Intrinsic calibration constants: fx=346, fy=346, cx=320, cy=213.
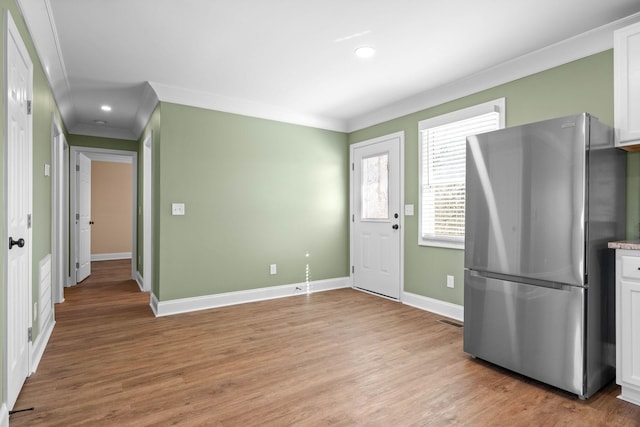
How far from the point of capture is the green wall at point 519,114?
8.38 feet

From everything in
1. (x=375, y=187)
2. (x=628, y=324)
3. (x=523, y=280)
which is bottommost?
(x=628, y=324)

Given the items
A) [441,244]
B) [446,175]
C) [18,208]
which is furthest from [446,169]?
[18,208]

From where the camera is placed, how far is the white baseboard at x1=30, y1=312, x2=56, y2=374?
2475mm

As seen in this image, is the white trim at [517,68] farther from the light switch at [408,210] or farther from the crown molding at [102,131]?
the crown molding at [102,131]

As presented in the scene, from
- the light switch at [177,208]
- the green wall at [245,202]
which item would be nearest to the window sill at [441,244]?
the green wall at [245,202]

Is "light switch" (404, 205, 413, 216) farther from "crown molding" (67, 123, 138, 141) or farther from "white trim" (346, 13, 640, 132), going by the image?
"crown molding" (67, 123, 138, 141)

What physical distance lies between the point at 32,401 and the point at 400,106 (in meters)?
4.25

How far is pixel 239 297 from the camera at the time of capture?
13.8 feet

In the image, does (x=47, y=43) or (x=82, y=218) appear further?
(x=82, y=218)

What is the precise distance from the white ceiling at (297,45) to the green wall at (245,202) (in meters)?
0.38

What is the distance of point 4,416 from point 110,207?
301 inches

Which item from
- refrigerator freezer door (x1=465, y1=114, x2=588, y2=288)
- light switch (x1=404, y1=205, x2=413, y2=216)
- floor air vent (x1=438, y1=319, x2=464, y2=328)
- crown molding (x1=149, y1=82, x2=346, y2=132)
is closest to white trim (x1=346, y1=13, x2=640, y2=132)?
crown molding (x1=149, y1=82, x2=346, y2=132)

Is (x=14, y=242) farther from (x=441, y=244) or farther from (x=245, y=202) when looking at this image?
(x=441, y=244)

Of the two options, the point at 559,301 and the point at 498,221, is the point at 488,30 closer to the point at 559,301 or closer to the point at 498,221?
the point at 498,221
